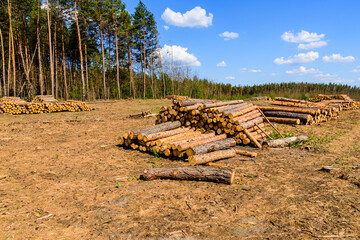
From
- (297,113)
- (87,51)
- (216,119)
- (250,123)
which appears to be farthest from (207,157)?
(87,51)

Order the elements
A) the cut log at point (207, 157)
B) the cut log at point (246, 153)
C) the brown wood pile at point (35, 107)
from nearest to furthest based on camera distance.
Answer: the cut log at point (207, 157), the cut log at point (246, 153), the brown wood pile at point (35, 107)

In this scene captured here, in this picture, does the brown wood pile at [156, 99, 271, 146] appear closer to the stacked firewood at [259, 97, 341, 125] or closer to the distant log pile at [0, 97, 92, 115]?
the stacked firewood at [259, 97, 341, 125]

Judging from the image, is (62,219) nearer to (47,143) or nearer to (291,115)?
(47,143)

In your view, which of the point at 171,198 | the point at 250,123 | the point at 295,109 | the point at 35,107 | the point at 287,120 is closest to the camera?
the point at 171,198

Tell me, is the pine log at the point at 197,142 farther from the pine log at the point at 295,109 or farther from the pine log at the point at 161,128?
the pine log at the point at 295,109

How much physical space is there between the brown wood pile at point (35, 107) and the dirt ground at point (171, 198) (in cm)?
1122

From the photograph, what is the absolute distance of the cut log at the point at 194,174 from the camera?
436cm

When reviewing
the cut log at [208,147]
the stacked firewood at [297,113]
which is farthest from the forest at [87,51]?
the cut log at [208,147]

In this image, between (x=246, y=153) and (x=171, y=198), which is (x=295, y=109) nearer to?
(x=246, y=153)

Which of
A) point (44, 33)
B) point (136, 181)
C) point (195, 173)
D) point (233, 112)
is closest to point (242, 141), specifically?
point (233, 112)

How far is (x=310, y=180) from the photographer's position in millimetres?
4496

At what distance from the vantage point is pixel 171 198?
3805mm

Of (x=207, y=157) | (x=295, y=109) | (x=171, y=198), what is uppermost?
(x=295, y=109)

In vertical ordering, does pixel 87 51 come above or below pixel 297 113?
above
